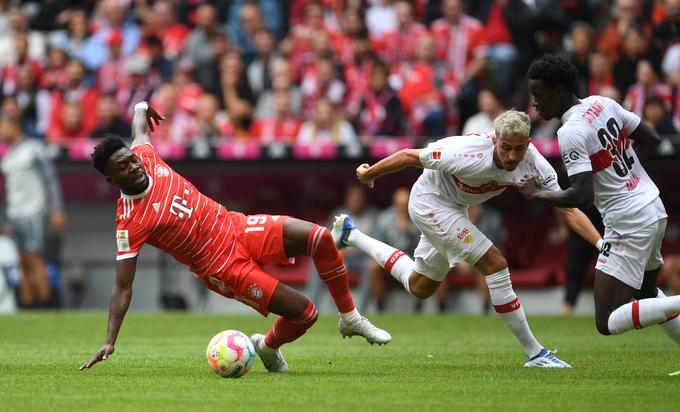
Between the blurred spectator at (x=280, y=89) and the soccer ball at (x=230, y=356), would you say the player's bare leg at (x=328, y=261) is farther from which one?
the blurred spectator at (x=280, y=89)

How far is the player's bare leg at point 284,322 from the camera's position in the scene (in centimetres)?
850

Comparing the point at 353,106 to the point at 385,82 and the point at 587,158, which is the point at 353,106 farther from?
the point at 587,158

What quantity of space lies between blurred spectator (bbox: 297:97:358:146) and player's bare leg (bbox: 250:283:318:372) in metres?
8.57

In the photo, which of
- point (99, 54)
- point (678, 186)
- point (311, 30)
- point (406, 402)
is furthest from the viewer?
point (99, 54)

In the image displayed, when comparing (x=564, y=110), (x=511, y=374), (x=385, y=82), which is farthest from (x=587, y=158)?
(x=385, y=82)

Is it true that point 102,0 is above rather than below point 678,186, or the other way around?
above

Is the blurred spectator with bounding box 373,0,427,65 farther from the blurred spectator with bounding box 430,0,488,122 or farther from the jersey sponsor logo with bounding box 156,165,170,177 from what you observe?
the jersey sponsor logo with bounding box 156,165,170,177

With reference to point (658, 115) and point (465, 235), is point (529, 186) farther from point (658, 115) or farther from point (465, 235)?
point (658, 115)

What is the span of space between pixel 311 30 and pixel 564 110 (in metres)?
11.5

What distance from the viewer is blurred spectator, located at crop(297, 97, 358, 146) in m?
17.3

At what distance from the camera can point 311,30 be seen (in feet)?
63.6

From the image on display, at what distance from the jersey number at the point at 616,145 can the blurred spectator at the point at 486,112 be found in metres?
7.76

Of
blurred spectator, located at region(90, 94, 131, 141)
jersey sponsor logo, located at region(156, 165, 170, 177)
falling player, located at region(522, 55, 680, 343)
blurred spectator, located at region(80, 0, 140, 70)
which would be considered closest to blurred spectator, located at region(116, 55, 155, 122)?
blurred spectator, located at region(90, 94, 131, 141)

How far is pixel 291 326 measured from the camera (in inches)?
339
